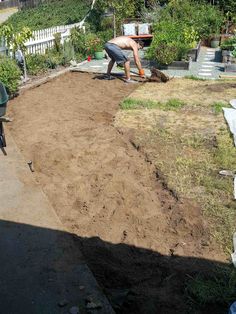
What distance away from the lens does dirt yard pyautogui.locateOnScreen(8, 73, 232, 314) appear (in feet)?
11.0

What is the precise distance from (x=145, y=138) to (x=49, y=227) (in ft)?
9.71

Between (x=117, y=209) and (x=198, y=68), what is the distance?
8031mm

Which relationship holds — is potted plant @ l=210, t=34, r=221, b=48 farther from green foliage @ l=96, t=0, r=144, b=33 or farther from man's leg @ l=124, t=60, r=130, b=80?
man's leg @ l=124, t=60, r=130, b=80

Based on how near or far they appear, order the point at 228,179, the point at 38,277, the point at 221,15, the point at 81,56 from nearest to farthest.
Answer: the point at 38,277 < the point at 228,179 < the point at 81,56 < the point at 221,15

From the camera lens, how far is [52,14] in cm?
2791

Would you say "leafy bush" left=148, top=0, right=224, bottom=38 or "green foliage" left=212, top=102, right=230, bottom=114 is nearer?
"green foliage" left=212, top=102, right=230, bottom=114

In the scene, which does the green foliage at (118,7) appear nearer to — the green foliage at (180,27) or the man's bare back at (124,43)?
the green foliage at (180,27)

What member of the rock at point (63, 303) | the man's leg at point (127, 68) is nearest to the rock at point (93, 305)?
the rock at point (63, 303)

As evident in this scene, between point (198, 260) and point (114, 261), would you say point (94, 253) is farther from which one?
point (198, 260)

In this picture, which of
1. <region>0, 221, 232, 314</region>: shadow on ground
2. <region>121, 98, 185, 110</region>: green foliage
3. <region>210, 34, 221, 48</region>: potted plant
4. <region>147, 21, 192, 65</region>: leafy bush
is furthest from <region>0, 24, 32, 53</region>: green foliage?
<region>210, 34, 221, 48</region>: potted plant

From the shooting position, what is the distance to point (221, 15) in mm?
15414

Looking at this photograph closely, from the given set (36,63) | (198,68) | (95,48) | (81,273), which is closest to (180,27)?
(198,68)

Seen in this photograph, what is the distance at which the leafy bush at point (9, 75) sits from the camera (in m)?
8.27

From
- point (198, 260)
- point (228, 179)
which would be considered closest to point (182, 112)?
point (228, 179)
